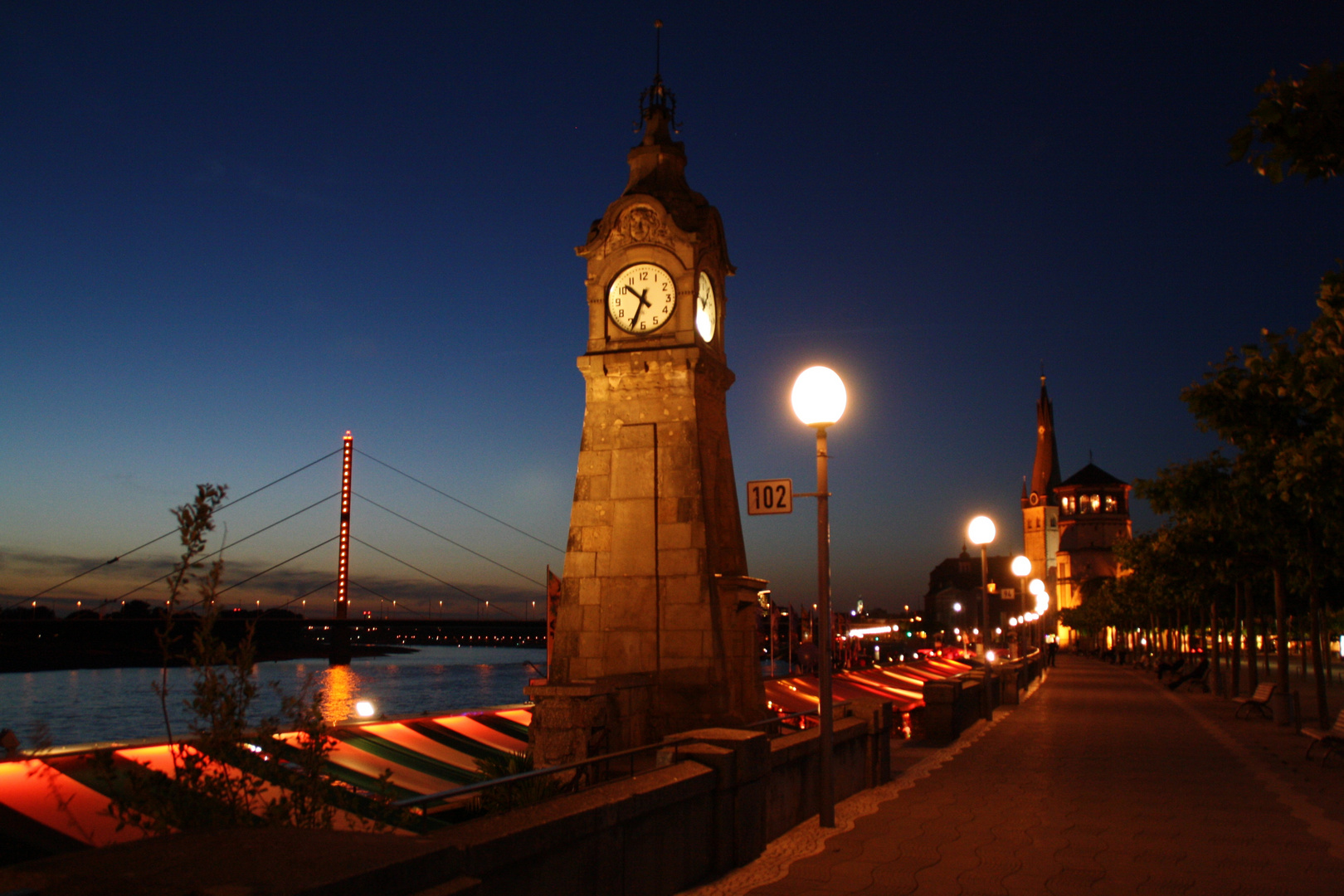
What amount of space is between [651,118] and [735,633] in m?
9.80

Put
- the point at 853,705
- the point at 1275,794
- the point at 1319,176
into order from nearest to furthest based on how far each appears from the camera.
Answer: the point at 1319,176, the point at 1275,794, the point at 853,705

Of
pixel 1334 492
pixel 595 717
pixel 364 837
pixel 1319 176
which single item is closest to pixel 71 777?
pixel 595 717

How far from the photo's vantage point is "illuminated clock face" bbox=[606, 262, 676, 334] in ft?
57.4

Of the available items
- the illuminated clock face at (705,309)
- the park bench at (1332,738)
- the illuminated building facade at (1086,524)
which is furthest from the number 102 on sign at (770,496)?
the illuminated building facade at (1086,524)

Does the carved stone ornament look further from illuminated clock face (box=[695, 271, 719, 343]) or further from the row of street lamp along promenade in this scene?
the row of street lamp along promenade

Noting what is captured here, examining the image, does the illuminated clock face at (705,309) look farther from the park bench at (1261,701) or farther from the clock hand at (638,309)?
the park bench at (1261,701)

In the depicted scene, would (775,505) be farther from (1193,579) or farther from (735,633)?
(1193,579)

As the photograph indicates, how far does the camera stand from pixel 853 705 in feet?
43.5

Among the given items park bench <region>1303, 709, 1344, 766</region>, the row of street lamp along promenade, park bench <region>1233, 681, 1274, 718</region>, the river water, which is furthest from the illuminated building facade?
the row of street lamp along promenade

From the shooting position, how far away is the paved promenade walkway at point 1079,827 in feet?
25.5

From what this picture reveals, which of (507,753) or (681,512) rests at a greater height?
(681,512)

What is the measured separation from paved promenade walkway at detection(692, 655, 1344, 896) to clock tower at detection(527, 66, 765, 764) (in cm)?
369

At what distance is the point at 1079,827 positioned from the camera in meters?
9.97

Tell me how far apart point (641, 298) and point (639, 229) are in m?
1.26
